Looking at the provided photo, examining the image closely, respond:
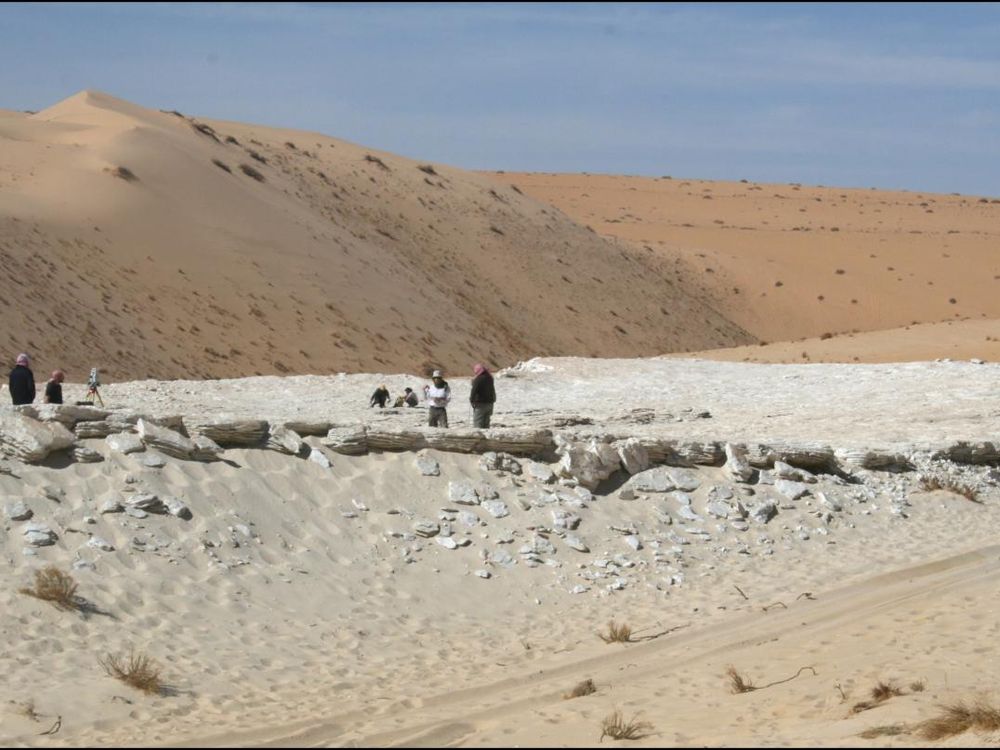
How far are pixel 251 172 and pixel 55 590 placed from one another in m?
42.0

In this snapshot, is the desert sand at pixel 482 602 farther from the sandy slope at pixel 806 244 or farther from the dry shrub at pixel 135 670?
the sandy slope at pixel 806 244

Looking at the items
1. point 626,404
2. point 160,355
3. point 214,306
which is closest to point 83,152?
point 214,306

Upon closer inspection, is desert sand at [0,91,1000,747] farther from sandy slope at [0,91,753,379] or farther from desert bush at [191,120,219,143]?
desert bush at [191,120,219,143]

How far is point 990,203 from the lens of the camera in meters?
98.1

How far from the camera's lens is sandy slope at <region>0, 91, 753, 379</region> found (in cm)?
3700

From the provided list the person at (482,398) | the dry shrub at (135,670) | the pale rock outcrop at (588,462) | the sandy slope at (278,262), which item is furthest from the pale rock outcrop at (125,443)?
the sandy slope at (278,262)

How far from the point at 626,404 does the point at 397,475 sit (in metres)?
13.6

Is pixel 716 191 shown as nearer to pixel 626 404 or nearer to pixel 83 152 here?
pixel 83 152

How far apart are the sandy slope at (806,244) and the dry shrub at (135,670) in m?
32.3

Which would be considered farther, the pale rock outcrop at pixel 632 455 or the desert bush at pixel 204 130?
the desert bush at pixel 204 130

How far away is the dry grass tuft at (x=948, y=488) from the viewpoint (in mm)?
17438

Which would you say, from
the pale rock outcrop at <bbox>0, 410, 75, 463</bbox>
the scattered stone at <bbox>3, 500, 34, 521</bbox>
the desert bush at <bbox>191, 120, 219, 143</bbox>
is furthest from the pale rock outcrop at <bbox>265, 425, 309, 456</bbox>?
the desert bush at <bbox>191, 120, 219, 143</bbox>

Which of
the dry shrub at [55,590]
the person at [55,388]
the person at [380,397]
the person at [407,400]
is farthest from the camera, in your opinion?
the person at [407,400]

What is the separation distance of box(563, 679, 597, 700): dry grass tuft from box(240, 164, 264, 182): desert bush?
43.1 m
